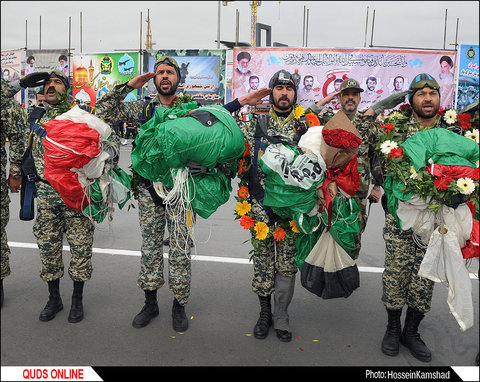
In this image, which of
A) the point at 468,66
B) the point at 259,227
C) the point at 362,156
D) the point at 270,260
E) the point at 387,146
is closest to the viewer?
the point at 387,146

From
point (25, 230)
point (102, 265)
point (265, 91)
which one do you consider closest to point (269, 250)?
point (265, 91)

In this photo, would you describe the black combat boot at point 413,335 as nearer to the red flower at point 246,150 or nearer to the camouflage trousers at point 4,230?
the red flower at point 246,150

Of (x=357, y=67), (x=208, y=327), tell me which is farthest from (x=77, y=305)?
(x=357, y=67)

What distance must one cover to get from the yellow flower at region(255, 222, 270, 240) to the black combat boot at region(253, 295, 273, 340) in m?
0.57

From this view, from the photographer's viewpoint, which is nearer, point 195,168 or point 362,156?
point 195,168

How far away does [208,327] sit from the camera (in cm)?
358

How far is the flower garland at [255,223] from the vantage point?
3.34 meters

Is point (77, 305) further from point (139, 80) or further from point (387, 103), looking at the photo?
point (387, 103)

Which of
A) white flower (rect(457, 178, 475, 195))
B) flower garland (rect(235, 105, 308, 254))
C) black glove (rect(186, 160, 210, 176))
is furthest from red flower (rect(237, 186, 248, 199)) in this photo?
white flower (rect(457, 178, 475, 195))

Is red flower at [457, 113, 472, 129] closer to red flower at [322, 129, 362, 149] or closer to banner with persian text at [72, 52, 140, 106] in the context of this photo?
red flower at [322, 129, 362, 149]

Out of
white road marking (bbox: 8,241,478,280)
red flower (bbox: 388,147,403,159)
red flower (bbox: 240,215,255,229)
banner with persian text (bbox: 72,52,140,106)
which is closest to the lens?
red flower (bbox: 388,147,403,159)

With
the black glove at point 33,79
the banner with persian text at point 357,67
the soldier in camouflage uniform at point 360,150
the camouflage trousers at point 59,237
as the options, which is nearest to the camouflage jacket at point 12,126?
the black glove at point 33,79

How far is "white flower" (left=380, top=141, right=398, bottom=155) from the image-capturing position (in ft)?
10.2

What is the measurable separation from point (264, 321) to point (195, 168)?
4.68ft
